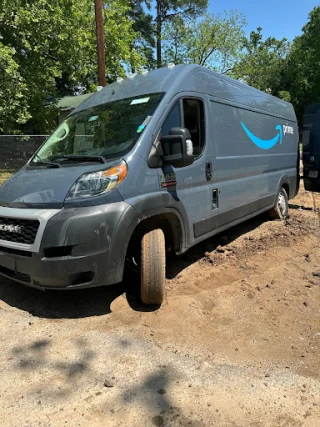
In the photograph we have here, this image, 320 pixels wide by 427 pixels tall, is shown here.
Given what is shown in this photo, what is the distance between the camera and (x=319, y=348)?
3.05 m

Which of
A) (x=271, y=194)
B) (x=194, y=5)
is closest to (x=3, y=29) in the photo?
(x=271, y=194)

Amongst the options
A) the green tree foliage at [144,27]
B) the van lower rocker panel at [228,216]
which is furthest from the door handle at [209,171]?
the green tree foliage at [144,27]

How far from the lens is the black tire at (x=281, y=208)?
24.7 feet

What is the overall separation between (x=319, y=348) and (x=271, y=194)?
4265 mm

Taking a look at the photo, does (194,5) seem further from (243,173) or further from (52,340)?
(52,340)

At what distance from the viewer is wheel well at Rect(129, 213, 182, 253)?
12.1ft

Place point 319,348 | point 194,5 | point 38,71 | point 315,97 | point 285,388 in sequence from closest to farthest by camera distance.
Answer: point 285,388, point 319,348, point 38,71, point 194,5, point 315,97

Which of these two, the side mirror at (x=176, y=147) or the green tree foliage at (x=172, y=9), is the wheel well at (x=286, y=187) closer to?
the side mirror at (x=176, y=147)

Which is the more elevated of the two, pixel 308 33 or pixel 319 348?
pixel 308 33

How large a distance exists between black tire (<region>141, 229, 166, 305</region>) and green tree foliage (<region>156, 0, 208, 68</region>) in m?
30.7

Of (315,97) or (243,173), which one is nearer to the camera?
(243,173)

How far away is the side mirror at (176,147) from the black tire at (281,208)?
4.31 meters

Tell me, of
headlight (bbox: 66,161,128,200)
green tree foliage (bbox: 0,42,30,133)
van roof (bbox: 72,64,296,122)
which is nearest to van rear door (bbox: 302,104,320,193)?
van roof (bbox: 72,64,296,122)

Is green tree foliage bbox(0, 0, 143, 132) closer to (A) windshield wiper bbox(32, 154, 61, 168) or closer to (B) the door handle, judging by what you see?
(A) windshield wiper bbox(32, 154, 61, 168)
